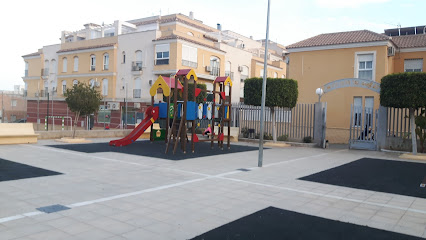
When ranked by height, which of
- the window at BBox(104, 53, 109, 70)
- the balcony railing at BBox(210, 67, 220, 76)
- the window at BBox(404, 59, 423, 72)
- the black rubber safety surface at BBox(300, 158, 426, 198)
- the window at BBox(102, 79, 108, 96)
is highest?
the window at BBox(104, 53, 109, 70)

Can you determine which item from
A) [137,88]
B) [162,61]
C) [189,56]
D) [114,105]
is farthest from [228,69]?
[114,105]

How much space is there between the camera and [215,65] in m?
37.5

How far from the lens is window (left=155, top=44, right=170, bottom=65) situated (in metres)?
33.3

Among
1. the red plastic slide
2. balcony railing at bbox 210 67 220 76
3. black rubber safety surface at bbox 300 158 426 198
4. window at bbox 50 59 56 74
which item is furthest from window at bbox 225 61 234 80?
black rubber safety surface at bbox 300 158 426 198

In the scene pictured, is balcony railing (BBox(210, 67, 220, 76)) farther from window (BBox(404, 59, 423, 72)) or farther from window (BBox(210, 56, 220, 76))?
window (BBox(404, 59, 423, 72))

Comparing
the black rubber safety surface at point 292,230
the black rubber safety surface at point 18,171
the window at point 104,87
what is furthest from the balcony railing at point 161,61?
the black rubber safety surface at point 292,230

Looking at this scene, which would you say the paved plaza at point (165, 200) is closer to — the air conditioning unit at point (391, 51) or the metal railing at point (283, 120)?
the metal railing at point (283, 120)

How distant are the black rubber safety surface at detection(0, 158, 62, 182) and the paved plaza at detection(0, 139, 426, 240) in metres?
0.28

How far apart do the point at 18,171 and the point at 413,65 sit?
85.4 ft

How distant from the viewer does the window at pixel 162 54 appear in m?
33.3

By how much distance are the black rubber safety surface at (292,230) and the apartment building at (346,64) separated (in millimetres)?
18130

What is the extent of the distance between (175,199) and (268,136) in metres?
15.1

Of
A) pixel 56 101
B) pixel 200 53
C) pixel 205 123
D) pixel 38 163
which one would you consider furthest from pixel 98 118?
pixel 38 163

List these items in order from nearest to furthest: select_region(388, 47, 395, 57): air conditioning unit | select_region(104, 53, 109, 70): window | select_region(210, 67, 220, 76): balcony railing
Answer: select_region(388, 47, 395, 57): air conditioning unit, select_region(210, 67, 220, 76): balcony railing, select_region(104, 53, 109, 70): window
